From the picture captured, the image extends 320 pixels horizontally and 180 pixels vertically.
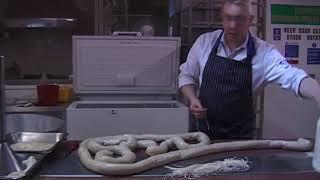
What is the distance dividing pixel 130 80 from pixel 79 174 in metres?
1.20

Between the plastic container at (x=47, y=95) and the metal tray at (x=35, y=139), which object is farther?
the plastic container at (x=47, y=95)

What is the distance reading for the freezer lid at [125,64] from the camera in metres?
2.20

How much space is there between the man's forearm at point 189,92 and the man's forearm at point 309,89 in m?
0.47

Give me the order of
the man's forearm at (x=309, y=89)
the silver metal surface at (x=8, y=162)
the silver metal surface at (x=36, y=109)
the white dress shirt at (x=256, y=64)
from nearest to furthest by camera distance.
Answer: the silver metal surface at (x=8, y=162) < the man's forearm at (x=309, y=89) < the white dress shirt at (x=256, y=64) < the silver metal surface at (x=36, y=109)

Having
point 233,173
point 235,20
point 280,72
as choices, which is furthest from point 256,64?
point 233,173

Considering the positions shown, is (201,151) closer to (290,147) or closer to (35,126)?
(290,147)

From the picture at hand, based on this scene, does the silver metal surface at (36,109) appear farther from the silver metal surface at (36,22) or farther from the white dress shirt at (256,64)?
the silver metal surface at (36,22)

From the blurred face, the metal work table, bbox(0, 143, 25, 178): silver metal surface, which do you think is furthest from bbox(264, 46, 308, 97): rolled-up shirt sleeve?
bbox(0, 143, 25, 178): silver metal surface

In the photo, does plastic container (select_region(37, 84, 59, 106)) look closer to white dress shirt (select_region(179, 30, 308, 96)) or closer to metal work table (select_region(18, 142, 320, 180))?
white dress shirt (select_region(179, 30, 308, 96))

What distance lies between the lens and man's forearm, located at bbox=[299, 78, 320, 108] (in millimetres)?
1393

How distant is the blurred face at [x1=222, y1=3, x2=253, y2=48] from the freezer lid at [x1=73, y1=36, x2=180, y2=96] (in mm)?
525

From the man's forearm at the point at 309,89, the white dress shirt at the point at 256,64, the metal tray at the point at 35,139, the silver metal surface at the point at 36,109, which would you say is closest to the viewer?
the metal tray at the point at 35,139

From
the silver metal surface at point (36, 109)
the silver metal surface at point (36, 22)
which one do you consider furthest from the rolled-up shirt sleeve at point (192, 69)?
the silver metal surface at point (36, 22)

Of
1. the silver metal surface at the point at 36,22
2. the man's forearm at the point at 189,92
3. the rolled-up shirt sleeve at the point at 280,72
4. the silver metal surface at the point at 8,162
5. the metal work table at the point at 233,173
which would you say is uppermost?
the silver metal surface at the point at 36,22
